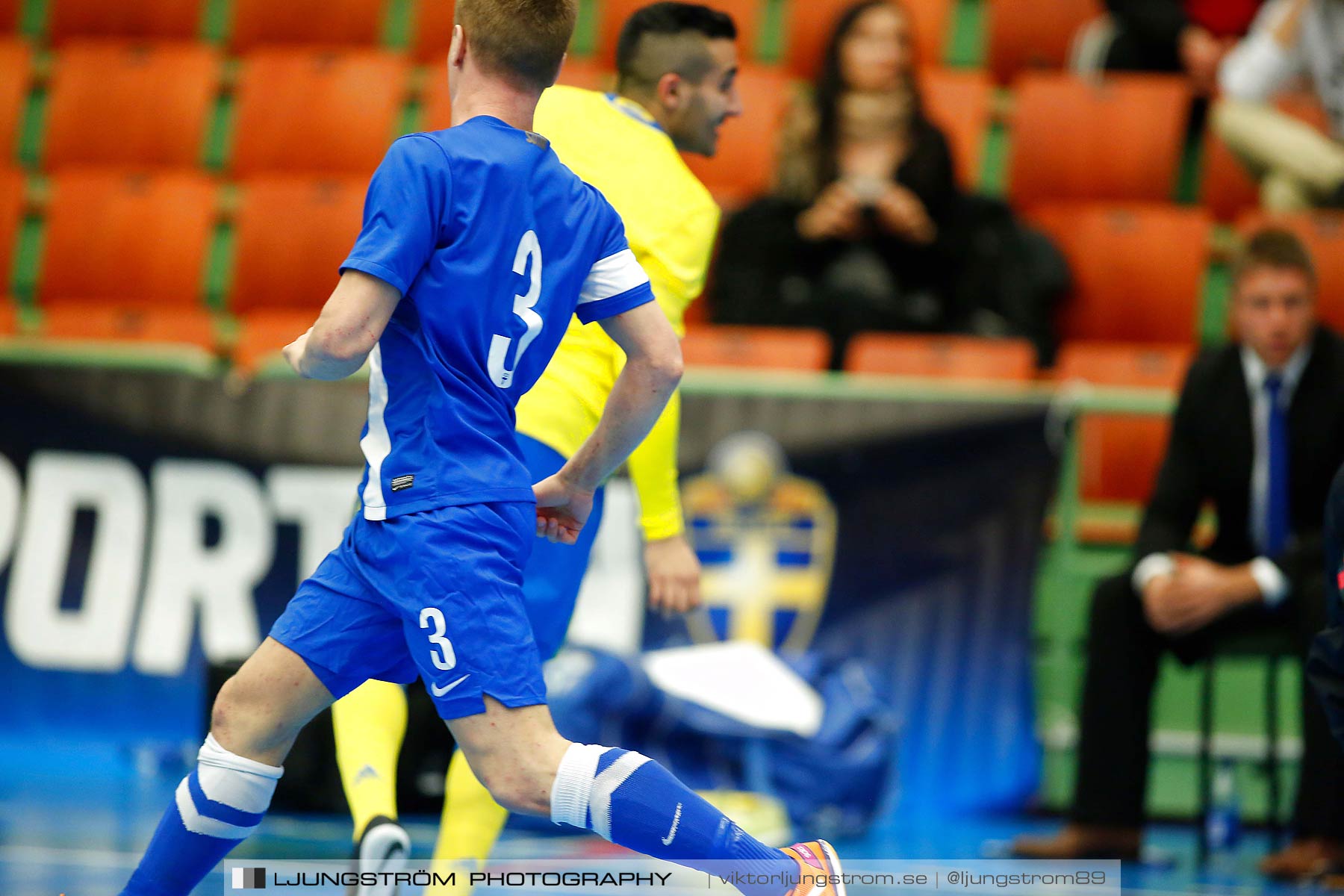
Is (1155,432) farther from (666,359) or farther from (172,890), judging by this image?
(172,890)

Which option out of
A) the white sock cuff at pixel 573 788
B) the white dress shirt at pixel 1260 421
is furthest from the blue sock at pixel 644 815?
the white dress shirt at pixel 1260 421

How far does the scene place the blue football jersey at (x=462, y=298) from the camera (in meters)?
2.40

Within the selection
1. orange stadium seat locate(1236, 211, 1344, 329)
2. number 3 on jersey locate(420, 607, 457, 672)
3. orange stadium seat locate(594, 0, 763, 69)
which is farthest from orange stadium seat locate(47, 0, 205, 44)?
number 3 on jersey locate(420, 607, 457, 672)

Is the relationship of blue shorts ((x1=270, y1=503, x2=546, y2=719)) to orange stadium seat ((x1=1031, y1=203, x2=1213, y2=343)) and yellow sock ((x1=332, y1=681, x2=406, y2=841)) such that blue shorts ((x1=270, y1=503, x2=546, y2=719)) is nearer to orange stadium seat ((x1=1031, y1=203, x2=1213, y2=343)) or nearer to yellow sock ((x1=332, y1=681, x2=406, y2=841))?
yellow sock ((x1=332, y1=681, x2=406, y2=841))

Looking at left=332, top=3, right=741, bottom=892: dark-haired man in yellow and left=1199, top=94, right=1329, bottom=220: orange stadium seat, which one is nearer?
left=332, top=3, right=741, bottom=892: dark-haired man in yellow

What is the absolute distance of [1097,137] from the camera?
23.7 feet

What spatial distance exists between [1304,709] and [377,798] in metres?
2.75

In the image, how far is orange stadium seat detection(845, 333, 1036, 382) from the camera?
240 inches

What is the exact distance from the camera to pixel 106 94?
7812mm

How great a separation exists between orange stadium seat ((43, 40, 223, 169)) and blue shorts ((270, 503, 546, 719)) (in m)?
5.78

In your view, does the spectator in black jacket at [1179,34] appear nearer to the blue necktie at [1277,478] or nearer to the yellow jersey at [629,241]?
the blue necktie at [1277,478]

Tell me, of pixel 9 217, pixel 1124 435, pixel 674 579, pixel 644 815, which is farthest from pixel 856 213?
pixel 644 815

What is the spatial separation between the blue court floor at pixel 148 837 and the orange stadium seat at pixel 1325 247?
2.24m

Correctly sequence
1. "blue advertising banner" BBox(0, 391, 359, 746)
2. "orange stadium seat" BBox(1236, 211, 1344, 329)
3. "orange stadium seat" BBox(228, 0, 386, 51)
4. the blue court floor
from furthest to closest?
"orange stadium seat" BBox(228, 0, 386, 51), "orange stadium seat" BBox(1236, 211, 1344, 329), "blue advertising banner" BBox(0, 391, 359, 746), the blue court floor
